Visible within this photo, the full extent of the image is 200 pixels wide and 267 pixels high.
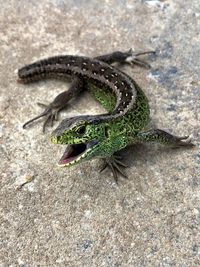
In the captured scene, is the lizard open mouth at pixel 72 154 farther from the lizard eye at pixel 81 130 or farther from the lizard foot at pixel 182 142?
the lizard foot at pixel 182 142

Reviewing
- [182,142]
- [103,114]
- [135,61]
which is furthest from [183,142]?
[135,61]

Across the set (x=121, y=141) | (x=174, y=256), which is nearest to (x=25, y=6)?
(x=121, y=141)

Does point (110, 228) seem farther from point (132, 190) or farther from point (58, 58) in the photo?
point (58, 58)

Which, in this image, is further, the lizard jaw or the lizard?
the lizard

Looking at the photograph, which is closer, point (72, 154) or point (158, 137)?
point (72, 154)

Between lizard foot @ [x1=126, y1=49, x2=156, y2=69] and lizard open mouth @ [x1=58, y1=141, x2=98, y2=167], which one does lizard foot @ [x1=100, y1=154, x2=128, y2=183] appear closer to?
lizard open mouth @ [x1=58, y1=141, x2=98, y2=167]

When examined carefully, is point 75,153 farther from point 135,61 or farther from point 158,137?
point 135,61

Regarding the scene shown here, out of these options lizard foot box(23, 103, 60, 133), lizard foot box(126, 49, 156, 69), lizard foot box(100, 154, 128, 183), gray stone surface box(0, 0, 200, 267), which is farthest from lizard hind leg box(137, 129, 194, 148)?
lizard foot box(126, 49, 156, 69)
